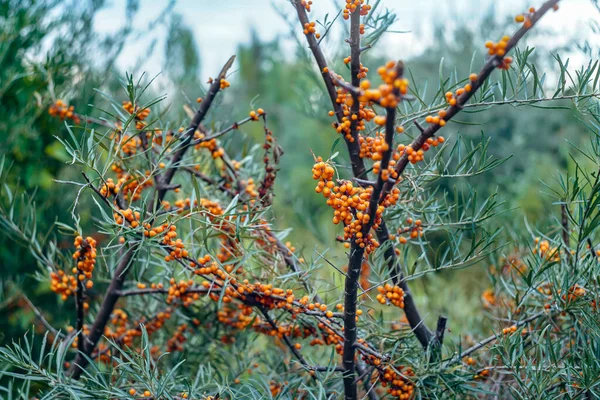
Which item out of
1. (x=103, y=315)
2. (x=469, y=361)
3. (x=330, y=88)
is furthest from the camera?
(x=103, y=315)

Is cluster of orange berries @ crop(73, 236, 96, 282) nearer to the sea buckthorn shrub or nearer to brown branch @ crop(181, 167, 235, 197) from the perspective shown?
the sea buckthorn shrub

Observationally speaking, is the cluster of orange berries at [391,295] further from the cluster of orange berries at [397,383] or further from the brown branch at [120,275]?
the brown branch at [120,275]

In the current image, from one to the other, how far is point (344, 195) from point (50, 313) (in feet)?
5.23

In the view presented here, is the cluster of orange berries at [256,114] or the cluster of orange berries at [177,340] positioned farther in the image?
the cluster of orange berries at [177,340]

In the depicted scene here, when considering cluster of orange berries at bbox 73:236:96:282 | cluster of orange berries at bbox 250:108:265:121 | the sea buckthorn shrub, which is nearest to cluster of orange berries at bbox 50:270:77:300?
the sea buckthorn shrub

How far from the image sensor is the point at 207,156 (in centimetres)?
114

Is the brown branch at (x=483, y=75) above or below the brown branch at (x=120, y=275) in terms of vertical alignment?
above

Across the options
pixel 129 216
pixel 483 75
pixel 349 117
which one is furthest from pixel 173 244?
pixel 483 75

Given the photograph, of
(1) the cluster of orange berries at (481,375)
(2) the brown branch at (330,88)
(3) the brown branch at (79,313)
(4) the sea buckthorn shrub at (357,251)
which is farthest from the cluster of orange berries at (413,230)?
(3) the brown branch at (79,313)

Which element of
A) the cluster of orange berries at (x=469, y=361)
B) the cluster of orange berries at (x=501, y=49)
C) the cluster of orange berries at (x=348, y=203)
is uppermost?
the cluster of orange berries at (x=501, y=49)

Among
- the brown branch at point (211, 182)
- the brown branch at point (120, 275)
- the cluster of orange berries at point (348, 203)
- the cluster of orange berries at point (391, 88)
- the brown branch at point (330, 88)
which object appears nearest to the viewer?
the cluster of orange berries at point (391, 88)

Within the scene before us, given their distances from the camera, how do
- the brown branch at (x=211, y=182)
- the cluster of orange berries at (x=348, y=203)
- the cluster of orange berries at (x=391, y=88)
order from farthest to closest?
the brown branch at (x=211, y=182)
the cluster of orange berries at (x=348, y=203)
the cluster of orange berries at (x=391, y=88)

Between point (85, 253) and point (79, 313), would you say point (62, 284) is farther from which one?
point (85, 253)

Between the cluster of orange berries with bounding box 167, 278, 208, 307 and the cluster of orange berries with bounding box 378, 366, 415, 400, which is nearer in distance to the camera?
the cluster of orange berries with bounding box 378, 366, 415, 400
